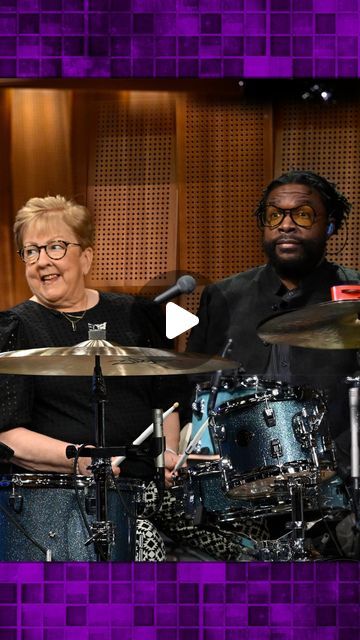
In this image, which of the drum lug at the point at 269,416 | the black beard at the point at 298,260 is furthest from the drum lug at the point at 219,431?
the black beard at the point at 298,260

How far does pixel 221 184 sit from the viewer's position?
3.31m

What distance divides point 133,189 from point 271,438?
860 mm

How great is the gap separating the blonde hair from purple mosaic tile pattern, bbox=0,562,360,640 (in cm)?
98

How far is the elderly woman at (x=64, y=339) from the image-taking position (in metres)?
3.22

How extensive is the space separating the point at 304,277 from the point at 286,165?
34 centimetres

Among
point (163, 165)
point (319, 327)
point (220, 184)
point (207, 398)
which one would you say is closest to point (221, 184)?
point (220, 184)

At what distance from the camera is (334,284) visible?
3312mm

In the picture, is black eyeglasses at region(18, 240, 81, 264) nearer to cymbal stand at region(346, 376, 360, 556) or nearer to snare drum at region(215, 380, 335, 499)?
snare drum at region(215, 380, 335, 499)

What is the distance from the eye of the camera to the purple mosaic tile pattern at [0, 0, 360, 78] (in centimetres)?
326

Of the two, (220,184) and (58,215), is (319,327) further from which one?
(58,215)

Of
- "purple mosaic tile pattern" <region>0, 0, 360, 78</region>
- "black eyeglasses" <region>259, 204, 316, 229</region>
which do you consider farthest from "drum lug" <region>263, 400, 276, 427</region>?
"purple mosaic tile pattern" <region>0, 0, 360, 78</region>

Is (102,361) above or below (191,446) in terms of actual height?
above

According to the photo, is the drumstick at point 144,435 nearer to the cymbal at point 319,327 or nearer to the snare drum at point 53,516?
the snare drum at point 53,516

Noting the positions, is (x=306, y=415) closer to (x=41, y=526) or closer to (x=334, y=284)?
(x=334, y=284)
